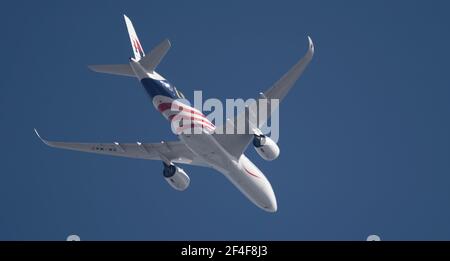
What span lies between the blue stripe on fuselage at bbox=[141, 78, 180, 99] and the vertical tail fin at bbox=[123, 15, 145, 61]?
3.29m

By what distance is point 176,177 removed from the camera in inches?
1858

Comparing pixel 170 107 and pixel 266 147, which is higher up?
pixel 170 107

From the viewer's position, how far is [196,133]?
4303 cm

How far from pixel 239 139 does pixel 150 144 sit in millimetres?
7381

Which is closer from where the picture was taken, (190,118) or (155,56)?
(155,56)

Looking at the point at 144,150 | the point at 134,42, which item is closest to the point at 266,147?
the point at 144,150

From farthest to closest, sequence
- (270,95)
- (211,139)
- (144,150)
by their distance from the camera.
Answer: (144,150)
(211,139)
(270,95)

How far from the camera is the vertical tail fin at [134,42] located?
158ft


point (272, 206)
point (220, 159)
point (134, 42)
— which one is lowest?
point (272, 206)

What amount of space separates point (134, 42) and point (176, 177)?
393 inches

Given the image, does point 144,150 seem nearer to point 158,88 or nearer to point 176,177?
point 176,177

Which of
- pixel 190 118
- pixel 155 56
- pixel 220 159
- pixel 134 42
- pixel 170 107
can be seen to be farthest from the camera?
pixel 134 42
